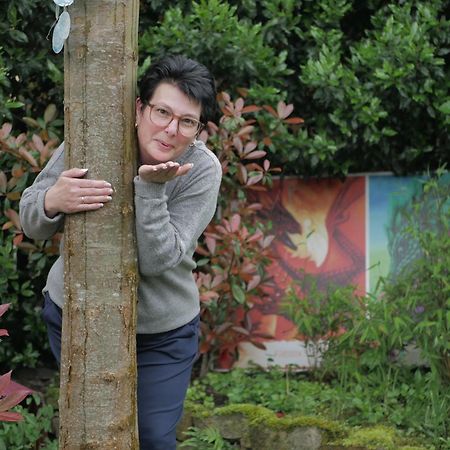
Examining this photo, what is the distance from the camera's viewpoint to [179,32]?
16.0ft

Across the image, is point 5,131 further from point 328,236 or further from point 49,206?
point 328,236

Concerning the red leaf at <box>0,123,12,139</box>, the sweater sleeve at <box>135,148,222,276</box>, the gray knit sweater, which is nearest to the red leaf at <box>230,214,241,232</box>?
the red leaf at <box>0,123,12,139</box>

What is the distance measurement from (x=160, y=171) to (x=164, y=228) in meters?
0.21

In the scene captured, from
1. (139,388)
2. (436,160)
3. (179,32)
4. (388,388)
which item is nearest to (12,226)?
(179,32)

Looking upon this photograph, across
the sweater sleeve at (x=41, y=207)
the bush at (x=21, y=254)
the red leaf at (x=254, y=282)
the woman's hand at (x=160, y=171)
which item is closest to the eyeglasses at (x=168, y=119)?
the woman's hand at (x=160, y=171)

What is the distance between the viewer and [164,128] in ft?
8.79

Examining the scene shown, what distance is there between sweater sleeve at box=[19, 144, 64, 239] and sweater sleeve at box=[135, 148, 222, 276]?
11.7 inches

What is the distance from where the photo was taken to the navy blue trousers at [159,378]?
118 inches

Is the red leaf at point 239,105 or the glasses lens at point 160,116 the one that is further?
the red leaf at point 239,105

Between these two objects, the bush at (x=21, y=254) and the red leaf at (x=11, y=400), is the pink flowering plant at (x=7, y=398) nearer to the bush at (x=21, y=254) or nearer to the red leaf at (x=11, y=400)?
the red leaf at (x=11, y=400)

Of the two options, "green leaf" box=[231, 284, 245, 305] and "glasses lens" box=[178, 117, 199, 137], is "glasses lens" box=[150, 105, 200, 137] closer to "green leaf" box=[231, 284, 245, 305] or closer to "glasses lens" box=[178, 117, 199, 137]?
"glasses lens" box=[178, 117, 199, 137]

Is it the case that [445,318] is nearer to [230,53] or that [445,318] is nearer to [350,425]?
[350,425]

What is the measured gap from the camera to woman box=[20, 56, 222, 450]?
8.57ft

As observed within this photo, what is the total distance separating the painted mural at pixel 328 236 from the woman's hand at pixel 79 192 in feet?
9.39
